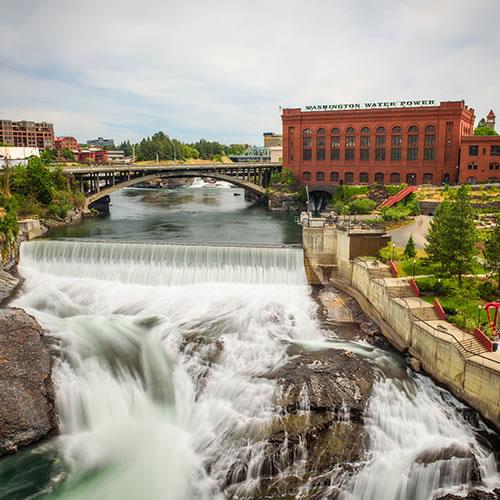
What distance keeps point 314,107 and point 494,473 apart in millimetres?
68585

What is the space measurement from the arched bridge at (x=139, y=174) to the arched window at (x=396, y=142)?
21773 millimetres

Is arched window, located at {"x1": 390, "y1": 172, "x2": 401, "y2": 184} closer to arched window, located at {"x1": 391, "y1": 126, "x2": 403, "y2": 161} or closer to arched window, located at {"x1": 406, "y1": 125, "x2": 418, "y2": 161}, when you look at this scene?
arched window, located at {"x1": 391, "y1": 126, "x2": 403, "y2": 161}

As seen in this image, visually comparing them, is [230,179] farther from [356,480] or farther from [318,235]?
[356,480]

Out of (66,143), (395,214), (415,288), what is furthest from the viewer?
(66,143)

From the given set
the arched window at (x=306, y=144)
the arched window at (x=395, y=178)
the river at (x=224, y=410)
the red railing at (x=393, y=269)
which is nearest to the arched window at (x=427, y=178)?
the arched window at (x=395, y=178)

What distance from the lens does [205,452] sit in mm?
16391

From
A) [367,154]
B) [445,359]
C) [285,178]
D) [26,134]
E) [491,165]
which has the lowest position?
A: [445,359]

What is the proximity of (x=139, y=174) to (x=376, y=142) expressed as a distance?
39390 millimetres

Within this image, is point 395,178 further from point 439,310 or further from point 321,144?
point 439,310

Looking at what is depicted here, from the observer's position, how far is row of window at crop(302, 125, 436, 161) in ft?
231

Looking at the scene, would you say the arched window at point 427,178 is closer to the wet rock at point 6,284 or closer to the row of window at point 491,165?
the row of window at point 491,165

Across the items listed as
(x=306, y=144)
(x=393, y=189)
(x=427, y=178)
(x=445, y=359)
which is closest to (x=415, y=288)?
(x=445, y=359)

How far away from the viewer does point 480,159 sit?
211ft

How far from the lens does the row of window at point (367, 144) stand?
→ 231 ft
